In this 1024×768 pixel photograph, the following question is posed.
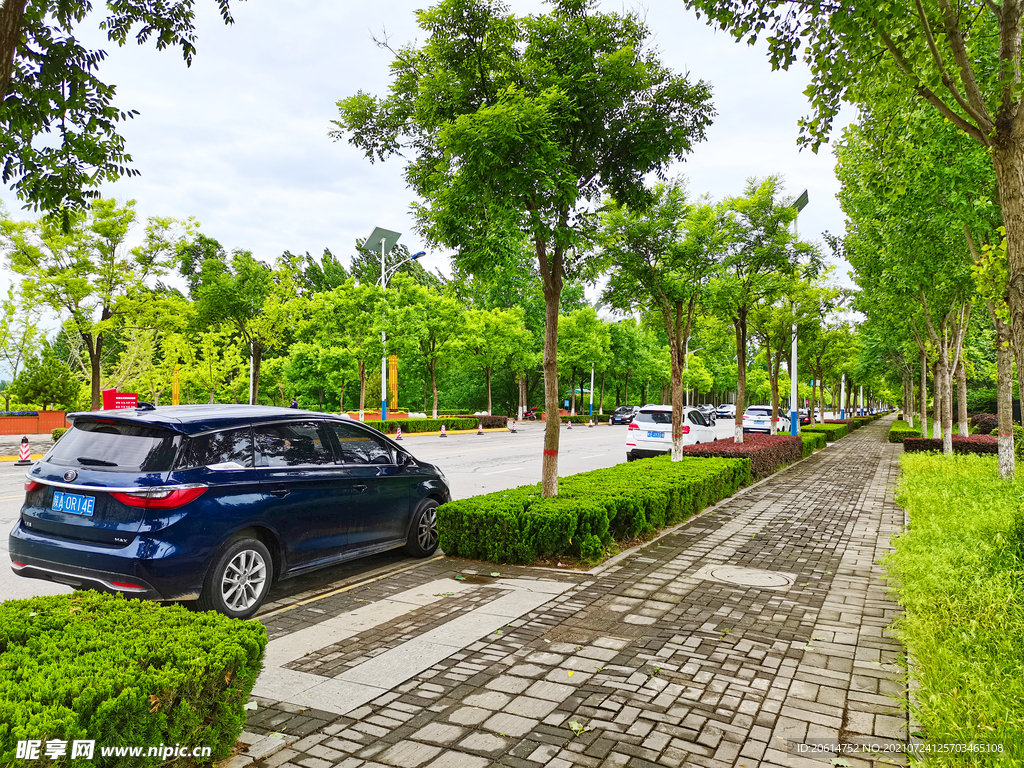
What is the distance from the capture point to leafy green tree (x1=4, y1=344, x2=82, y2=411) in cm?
3503

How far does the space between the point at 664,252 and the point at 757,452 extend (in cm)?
520

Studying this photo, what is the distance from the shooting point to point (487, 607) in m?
5.46

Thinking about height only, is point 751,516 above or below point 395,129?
below

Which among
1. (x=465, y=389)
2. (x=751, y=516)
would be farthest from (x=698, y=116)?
(x=465, y=389)

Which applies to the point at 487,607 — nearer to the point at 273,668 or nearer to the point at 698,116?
the point at 273,668

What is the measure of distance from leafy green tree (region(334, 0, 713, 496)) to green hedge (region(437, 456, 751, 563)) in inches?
28.7

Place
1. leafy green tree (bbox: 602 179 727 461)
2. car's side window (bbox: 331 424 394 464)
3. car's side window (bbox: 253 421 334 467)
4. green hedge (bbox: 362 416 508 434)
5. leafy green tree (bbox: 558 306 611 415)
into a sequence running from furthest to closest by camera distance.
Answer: leafy green tree (bbox: 558 306 611 415) < green hedge (bbox: 362 416 508 434) < leafy green tree (bbox: 602 179 727 461) < car's side window (bbox: 331 424 394 464) < car's side window (bbox: 253 421 334 467)

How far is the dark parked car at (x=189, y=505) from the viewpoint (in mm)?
4543

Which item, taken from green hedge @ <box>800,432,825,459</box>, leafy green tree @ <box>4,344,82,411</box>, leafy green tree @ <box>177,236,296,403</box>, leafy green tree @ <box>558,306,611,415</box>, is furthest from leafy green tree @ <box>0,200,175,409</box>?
leafy green tree @ <box>558,306,611,415</box>

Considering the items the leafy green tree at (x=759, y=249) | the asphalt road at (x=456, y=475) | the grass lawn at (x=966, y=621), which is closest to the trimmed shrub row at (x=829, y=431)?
the asphalt road at (x=456, y=475)

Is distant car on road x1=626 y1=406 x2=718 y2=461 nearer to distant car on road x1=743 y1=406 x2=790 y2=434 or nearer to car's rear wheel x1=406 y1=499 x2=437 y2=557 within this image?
car's rear wheel x1=406 y1=499 x2=437 y2=557

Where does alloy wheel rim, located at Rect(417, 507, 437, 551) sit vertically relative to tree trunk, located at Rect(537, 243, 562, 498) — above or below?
below

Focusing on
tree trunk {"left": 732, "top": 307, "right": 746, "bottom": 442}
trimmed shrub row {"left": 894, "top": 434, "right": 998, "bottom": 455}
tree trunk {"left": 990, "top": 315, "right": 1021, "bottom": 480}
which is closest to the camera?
tree trunk {"left": 990, "top": 315, "right": 1021, "bottom": 480}

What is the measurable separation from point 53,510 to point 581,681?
3.98 metres
